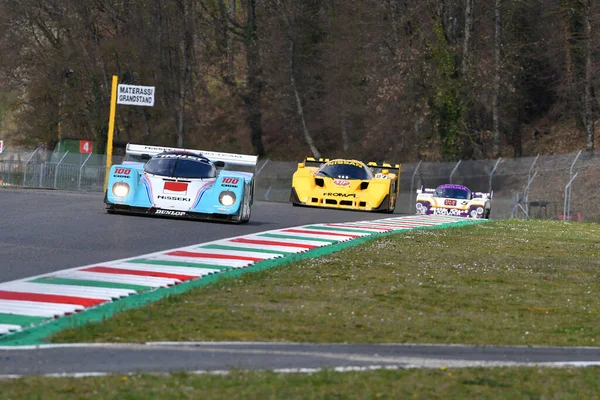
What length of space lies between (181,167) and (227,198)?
1036 millimetres

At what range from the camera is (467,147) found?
154ft

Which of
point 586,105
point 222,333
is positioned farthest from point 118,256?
point 586,105

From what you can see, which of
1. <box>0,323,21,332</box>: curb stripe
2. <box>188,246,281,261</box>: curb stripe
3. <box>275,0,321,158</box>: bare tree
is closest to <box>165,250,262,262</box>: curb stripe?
<box>188,246,281,261</box>: curb stripe

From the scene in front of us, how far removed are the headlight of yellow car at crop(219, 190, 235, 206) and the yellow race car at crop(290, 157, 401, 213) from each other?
8907 millimetres

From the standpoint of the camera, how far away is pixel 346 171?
88.3 ft

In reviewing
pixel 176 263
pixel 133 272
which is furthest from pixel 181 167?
pixel 133 272

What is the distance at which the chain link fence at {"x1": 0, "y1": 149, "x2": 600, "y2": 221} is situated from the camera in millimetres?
36000

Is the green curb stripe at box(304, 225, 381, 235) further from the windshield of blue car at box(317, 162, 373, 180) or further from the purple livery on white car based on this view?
the purple livery on white car

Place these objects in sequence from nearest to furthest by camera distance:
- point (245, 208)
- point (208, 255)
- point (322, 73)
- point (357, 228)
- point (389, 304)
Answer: point (389, 304) → point (208, 255) → point (245, 208) → point (357, 228) → point (322, 73)

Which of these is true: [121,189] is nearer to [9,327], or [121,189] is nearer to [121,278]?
[121,278]

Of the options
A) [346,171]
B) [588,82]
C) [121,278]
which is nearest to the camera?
[121,278]

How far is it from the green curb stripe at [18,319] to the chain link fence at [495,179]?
27.3 m

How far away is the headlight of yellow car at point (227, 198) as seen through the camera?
57.7 feet

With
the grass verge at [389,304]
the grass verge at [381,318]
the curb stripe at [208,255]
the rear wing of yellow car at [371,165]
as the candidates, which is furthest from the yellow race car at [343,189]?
the curb stripe at [208,255]
